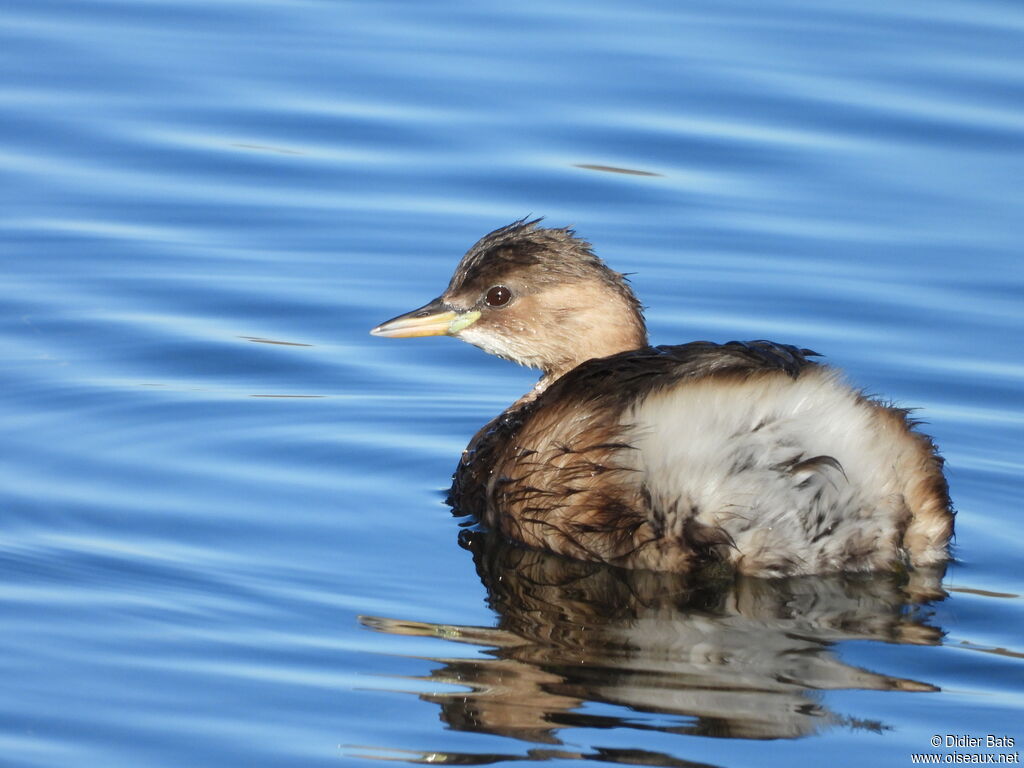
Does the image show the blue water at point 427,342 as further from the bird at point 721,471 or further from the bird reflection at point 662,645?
the bird at point 721,471

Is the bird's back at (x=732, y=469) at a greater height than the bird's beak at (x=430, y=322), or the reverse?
the bird's beak at (x=430, y=322)

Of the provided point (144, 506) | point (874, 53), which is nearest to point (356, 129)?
point (874, 53)

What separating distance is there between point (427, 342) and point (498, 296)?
4.18ft

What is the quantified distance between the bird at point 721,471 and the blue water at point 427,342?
13 centimetres

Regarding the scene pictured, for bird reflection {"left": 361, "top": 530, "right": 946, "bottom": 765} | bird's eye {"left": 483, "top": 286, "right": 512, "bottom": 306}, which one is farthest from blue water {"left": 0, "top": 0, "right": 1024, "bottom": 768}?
bird's eye {"left": 483, "top": 286, "right": 512, "bottom": 306}

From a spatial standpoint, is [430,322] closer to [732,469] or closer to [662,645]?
[732,469]

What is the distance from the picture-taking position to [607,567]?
616cm

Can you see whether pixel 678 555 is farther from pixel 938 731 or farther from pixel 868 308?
Answer: pixel 868 308

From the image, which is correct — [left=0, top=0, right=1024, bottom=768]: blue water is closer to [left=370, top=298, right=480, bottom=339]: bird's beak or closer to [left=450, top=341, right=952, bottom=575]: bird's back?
[left=450, top=341, right=952, bottom=575]: bird's back

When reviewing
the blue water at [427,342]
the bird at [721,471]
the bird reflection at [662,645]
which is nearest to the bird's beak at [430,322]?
the blue water at [427,342]

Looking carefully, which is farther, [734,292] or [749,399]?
[734,292]

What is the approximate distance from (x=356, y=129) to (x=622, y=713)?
18.8ft

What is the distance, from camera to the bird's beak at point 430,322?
732 cm

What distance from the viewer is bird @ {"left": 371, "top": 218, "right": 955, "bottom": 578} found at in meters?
5.76
